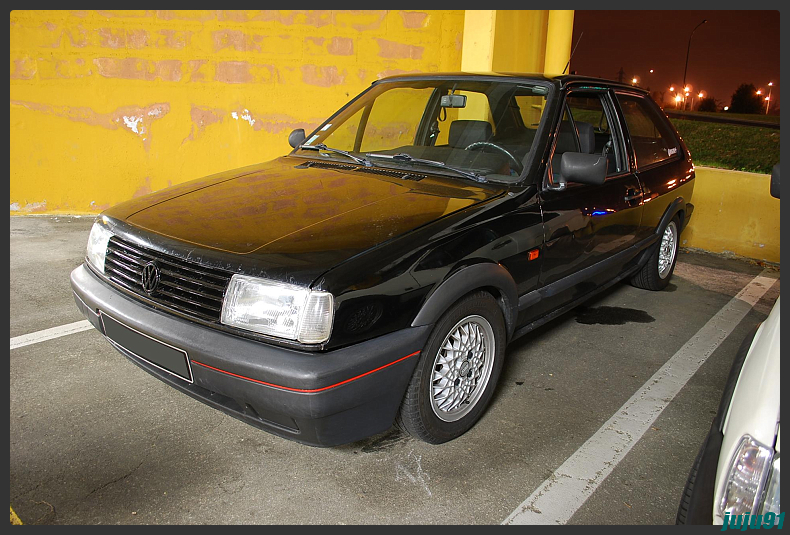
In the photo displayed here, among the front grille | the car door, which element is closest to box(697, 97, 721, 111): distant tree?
the car door

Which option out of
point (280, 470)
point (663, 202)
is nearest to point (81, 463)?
point (280, 470)

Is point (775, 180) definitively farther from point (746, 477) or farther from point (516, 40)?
point (516, 40)

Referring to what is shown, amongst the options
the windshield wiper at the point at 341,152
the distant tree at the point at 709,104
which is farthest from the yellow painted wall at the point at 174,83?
the distant tree at the point at 709,104

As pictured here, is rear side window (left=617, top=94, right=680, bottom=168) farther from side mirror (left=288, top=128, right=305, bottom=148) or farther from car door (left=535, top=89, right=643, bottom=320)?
side mirror (left=288, top=128, right=305, bottom=148)

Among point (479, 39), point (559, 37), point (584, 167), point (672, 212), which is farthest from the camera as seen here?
point (559, 37)

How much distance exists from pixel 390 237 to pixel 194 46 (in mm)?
5290

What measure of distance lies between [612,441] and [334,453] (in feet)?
4.23

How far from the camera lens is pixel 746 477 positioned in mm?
1545

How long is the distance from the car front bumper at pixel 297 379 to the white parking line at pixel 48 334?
160 cm

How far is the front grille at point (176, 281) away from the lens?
2.32 metres

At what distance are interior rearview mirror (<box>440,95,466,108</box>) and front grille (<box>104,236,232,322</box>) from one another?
6.65 feet

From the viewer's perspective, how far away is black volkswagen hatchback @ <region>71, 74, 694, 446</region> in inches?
86.7

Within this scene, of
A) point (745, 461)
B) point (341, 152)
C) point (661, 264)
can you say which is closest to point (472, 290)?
point (745, 461)

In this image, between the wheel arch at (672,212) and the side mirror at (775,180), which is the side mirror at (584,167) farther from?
the wheel arch at (672,212)
